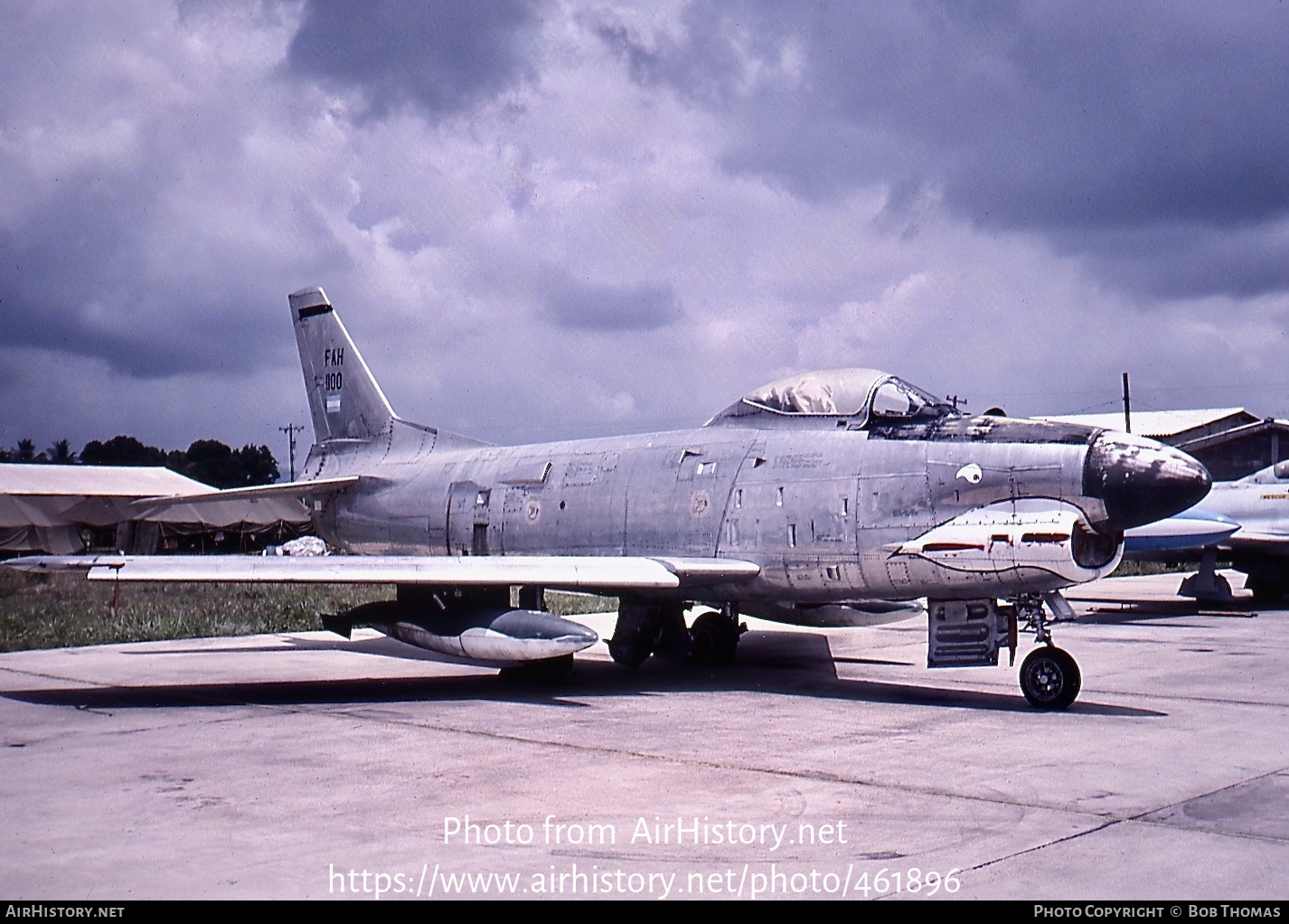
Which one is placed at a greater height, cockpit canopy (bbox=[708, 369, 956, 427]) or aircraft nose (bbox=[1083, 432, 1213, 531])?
cockpit canopy (bbox=[708, 369, 956, 427])

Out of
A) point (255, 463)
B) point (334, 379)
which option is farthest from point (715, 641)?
point (255, 463)

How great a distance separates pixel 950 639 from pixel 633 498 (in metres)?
3.95

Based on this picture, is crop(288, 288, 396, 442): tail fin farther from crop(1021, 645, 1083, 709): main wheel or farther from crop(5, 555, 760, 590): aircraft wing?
crop(1021, 645, 1083, 709): main wheel

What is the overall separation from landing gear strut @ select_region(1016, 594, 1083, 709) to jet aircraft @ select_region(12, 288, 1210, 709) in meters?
0.02

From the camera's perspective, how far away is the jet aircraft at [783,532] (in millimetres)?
9719

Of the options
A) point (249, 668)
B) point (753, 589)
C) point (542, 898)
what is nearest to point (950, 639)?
point (753, 589)

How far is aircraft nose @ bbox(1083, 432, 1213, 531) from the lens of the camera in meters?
9.34

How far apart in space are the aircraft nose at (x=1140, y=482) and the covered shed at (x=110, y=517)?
3845cm

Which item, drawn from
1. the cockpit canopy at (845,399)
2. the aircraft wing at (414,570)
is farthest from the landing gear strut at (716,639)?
the cockpit canopy at (845,399)

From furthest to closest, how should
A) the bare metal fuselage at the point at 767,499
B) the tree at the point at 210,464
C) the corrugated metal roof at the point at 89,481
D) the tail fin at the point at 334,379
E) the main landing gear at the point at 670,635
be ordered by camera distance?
1. the tree at the point at 210,464
2. the corrugated metal roof at the point at 89,481
3. the tail fin at the point at 334,379
4. the main landing gear at the point at 670,635
5. the bare metal fuselage at the point at 767,499

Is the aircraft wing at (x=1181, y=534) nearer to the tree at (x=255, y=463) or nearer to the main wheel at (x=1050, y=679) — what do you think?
the main wheel at (x=1050, y=679)

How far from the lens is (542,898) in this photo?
4.71 metres

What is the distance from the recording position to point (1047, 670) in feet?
32.5

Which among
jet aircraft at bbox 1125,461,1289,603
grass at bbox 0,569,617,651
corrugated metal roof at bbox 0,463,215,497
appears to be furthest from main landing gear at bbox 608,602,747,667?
corrugated metal roof at bbox 0,463,215,497
